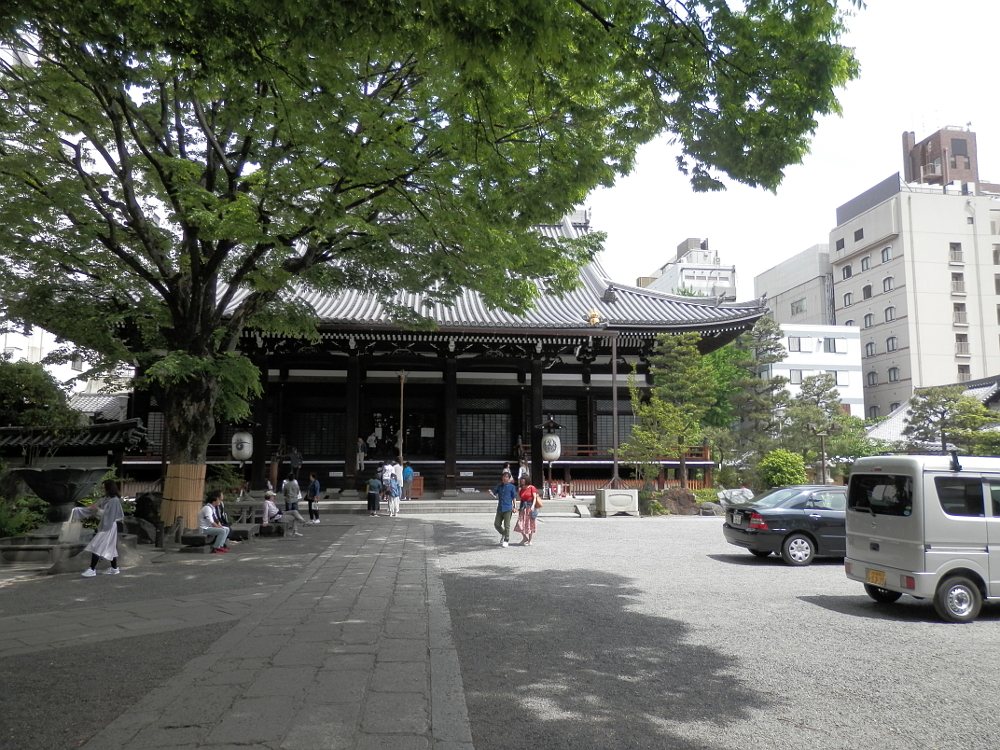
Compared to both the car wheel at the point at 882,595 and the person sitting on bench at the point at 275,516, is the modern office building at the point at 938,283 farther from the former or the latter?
the person sitting on bench at the point at 275,516

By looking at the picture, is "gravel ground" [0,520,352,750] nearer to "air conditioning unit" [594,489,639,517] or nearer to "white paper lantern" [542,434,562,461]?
"air conditioning unit" [594,489,639,517]

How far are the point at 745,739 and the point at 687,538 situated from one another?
11.7 meters

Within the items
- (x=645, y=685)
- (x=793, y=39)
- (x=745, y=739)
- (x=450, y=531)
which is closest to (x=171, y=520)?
(x=450, y=531)

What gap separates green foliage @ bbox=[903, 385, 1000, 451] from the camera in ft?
96.2

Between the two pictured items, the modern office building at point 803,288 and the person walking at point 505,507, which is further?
the modern office building at point 803,288

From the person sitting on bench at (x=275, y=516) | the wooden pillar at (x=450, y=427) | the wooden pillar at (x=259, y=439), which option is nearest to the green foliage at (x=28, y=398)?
the person sitting on bench at (x=275, y=516)

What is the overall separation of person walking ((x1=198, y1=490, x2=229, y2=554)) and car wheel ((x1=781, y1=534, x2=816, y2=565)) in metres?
10.1

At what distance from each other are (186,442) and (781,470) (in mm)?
19954

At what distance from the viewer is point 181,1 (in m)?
5.84

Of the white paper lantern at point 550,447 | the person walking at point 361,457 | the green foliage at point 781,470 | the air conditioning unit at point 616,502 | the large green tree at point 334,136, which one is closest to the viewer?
the large green tree at point 334,136

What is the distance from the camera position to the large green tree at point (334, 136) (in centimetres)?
572

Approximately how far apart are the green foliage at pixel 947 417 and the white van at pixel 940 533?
24719mm

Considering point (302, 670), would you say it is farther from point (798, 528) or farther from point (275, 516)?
point (275, 516)

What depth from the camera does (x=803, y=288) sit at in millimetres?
57562
